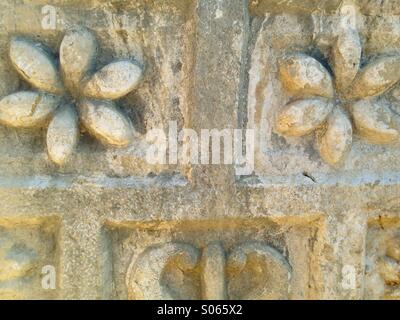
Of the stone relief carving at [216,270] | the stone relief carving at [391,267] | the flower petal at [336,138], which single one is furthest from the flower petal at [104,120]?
the stone relief carving at [391,267]

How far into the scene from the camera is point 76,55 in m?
1.20

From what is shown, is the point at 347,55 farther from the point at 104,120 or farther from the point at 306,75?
the point at 104,120

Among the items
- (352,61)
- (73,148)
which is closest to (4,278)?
(73,148)

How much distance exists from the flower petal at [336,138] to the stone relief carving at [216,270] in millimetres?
224

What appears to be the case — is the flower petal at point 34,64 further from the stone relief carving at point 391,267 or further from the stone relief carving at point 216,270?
the stone relief carving at point 391,267

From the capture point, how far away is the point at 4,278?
1246 millimetres

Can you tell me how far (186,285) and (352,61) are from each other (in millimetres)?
557

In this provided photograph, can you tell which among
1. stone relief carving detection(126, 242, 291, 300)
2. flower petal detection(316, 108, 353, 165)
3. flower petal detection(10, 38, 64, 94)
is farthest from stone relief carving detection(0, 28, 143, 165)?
flower petal detection(316, 108, 353, 165)

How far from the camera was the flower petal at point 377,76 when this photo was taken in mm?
1260

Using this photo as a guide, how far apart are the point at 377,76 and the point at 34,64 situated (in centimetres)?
67

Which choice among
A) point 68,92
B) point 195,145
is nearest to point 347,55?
point 195,145

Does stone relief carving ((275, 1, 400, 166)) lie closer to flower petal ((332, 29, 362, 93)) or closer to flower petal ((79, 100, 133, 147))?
flower petal ((332, 29, 362, 93))

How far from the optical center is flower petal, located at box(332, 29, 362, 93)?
4.10ft

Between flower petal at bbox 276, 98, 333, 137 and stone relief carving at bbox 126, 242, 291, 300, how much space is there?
0.25m
